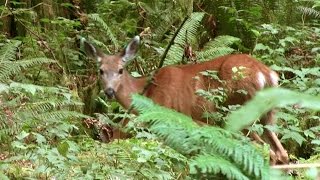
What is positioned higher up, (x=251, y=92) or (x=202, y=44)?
(x=251, y=92)

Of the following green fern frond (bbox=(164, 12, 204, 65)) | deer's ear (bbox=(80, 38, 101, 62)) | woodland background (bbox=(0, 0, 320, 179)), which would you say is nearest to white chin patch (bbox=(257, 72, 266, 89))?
woodland background (bbox=(0, 0, 320, 179))

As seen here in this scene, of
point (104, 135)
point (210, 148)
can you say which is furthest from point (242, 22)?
point (210, 148)

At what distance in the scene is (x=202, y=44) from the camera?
1018cm

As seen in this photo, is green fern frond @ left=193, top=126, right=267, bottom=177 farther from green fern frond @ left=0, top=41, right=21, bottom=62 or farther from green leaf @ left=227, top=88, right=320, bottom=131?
green fern frond @ left=0, top=41, right=21, bottom=62

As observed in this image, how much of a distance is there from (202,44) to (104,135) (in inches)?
145

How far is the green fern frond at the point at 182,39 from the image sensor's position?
8.34 m

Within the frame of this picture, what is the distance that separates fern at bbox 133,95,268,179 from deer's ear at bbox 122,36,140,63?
16.3 ft

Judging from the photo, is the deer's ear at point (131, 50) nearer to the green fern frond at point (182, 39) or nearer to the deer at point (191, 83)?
the deer at point (191, 83)

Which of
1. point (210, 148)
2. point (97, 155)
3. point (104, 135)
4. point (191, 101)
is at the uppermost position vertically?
point (210, 148)

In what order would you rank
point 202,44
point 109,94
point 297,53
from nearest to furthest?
point 109,94
point 297,53
point 202,44

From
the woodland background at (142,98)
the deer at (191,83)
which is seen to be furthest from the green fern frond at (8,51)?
the deer at (191,83)

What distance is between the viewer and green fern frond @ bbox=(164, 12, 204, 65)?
834 centimetres

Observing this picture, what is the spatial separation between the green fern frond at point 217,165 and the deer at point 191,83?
13.3 feet

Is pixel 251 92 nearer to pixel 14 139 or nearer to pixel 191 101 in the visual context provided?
pixel 191 101
